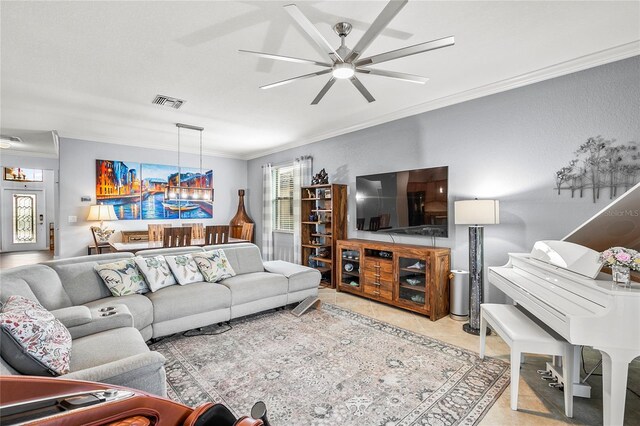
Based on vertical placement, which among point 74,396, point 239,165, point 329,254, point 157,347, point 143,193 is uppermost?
point 239,165

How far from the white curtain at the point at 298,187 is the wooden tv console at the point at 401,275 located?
1.26 m

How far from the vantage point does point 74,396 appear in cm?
72

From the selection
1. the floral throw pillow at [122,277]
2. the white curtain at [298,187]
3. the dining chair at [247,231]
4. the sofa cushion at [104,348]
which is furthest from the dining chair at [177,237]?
the sofa cushion at [104,348]

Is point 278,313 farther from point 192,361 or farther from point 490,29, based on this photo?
point 490,29

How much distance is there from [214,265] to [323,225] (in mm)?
2360

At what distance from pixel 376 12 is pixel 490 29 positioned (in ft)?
3.10

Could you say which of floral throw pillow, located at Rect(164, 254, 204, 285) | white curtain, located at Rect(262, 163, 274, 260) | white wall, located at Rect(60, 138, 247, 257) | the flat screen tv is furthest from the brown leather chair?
white wall, located at Rect(60, 138, 247, 257)

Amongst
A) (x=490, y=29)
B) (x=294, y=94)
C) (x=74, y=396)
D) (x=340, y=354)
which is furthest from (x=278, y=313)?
(x=490, y=29)

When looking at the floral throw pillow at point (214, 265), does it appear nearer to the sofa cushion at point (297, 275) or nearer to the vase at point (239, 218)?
the sofa cushion at point (297, 275)

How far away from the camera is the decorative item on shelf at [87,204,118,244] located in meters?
5.25

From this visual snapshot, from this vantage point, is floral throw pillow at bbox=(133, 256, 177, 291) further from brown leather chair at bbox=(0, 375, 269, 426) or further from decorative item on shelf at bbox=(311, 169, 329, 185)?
decorative item on shelf at bbox=(311, 169, 329, 185)

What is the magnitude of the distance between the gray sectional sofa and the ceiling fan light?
224 cm

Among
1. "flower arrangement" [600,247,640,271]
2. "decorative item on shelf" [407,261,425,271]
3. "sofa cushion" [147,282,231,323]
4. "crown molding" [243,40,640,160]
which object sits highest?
"crown molding" [243,40,640,160]

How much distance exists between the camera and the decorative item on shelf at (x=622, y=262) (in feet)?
5.65
